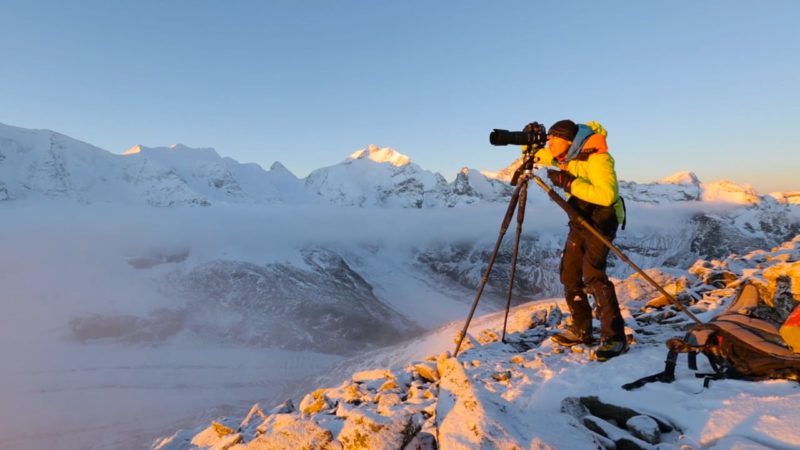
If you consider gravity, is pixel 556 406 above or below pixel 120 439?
above

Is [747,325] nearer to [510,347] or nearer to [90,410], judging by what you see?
[510,347]

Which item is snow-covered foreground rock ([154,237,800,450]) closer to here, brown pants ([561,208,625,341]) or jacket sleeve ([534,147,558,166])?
brown pants ([561,208,625,341])

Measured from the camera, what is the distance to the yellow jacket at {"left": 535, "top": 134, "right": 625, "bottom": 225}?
19.5ft

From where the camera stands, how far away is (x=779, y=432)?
3535 mm

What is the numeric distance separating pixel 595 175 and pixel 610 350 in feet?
9.26

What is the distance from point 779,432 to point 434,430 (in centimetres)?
300

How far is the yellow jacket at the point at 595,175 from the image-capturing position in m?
5.93

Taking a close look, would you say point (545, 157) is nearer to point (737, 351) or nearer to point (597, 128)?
point (597, 128)

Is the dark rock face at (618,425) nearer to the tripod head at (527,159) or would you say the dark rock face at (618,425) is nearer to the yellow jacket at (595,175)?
the yellow jacket at (595,175)

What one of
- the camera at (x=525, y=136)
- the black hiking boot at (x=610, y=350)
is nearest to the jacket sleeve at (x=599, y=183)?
the camera at (x=525, y=136)

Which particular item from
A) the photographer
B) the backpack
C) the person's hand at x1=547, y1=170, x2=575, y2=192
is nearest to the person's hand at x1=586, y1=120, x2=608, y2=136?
the photographer

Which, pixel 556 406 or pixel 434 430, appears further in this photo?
pixel 556 406

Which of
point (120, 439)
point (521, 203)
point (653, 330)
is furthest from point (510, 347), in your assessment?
point (120, 439)

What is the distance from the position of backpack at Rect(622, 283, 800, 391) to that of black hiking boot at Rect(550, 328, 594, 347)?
2.09 metres
